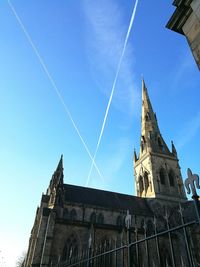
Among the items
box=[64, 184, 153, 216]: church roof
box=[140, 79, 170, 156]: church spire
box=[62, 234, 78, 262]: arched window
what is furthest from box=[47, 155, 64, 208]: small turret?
box=[140, 79, 170, 156]: church spire

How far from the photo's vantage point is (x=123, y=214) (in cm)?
2556

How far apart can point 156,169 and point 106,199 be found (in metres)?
9.72

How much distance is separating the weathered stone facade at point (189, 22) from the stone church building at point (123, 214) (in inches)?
136

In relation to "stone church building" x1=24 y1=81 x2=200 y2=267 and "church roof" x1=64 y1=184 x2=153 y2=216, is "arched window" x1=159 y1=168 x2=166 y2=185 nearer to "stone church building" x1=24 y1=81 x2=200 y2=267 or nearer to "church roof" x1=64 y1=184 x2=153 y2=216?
"stone church building" x1=24 y1=81 x2=200 y2=267

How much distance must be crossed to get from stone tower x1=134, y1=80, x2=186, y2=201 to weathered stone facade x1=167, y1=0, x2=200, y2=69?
2824cm

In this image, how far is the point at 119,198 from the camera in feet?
96.0

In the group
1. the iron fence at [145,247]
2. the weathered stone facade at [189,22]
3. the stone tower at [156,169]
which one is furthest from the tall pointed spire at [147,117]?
the weathered stone facade at [189,22]

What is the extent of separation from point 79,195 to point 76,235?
7.79m

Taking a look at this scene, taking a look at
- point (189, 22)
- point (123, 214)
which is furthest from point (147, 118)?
point (189, 22)

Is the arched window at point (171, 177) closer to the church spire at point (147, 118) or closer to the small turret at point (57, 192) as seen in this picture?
the church spire at point (147, 118)

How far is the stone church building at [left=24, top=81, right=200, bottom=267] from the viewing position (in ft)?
54.1

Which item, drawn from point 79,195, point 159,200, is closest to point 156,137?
point 159,200

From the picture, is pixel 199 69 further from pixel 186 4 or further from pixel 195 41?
pixel 186 4

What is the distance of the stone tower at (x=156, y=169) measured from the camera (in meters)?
31.5
